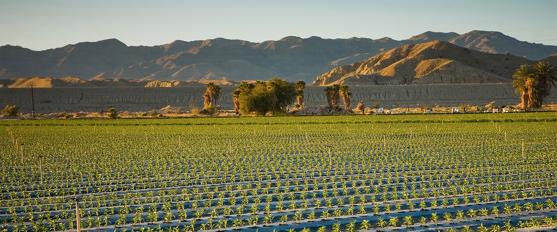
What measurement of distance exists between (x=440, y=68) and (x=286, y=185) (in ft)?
487

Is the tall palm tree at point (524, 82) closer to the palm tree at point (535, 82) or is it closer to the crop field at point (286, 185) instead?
the palm tree at point (535, 82)

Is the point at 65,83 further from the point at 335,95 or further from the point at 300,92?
the point at 335,95

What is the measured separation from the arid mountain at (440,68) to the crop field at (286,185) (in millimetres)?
119896

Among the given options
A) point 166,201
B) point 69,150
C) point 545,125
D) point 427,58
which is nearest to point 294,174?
point 166,201

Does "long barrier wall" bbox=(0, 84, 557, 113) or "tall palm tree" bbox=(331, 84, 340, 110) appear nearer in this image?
"tall palm tree" bbox=(331, 84, 340, 110)

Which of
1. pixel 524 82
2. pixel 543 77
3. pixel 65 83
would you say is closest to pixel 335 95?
pixel 524 82

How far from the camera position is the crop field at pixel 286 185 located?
17391 millimetres

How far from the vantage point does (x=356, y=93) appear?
458 feet

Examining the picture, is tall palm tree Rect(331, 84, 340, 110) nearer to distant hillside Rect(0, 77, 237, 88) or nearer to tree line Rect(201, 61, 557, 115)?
tree line Rect(201, 61, 557, 115)

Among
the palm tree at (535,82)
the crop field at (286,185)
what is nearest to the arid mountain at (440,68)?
the palm tree at (535,82)

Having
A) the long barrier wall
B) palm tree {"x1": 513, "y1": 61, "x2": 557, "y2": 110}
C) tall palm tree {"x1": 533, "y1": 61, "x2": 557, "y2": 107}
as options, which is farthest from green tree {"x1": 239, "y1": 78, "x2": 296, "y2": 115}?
the long barrier wall

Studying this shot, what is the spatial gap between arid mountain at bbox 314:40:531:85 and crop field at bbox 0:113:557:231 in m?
120

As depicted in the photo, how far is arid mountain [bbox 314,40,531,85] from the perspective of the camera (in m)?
162

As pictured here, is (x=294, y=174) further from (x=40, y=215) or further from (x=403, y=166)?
(x=40, y=215)
